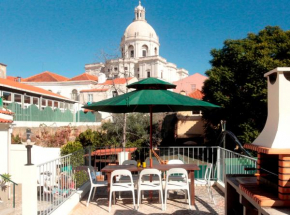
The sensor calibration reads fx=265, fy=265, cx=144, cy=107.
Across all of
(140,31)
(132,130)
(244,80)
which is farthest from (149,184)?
(140,31)

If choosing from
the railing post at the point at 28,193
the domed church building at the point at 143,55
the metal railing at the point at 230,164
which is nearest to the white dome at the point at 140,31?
the domed church building at the point at 143,55

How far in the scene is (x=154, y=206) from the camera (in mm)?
5414

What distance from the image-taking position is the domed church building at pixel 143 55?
62844mm

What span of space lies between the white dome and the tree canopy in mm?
52257

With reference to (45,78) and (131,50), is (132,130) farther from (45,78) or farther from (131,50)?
(131,50)

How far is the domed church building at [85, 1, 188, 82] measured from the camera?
62.8m

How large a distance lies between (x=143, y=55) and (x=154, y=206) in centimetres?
6578

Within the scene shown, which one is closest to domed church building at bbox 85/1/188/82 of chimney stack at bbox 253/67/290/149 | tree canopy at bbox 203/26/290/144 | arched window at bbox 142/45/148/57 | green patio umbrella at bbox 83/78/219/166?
arched window at bbox 142/45/148/57

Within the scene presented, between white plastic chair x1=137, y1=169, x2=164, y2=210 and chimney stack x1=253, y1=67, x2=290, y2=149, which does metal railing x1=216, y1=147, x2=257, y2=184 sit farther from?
chimney stack x1=253, y1=67, x2=290, y2=149

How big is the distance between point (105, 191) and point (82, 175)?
279 centimetres

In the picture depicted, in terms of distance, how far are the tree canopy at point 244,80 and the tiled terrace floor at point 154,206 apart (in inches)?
421

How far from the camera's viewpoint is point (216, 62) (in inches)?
754

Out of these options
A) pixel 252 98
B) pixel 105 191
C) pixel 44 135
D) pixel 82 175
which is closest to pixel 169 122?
pixel 252 98

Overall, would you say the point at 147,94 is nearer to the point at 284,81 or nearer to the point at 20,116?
the point at 284,81
